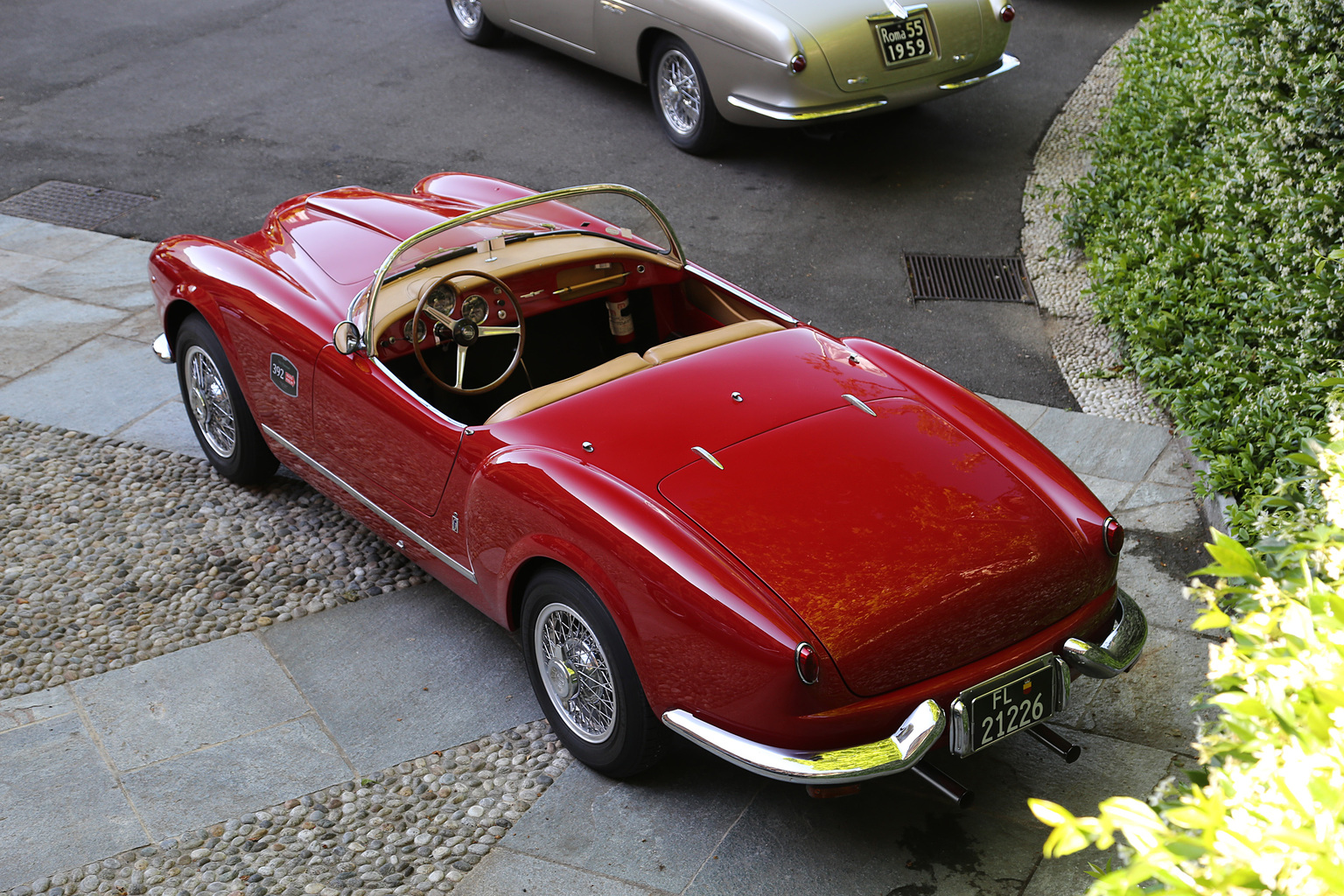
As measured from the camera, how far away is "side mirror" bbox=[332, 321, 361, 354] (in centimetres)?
416

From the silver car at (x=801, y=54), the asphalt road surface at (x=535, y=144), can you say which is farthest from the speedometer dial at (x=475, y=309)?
the silver car at (x=801, y=54)

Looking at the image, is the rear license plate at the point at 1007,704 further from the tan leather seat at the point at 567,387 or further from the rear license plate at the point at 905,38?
the rear license plate at the point at 905,38

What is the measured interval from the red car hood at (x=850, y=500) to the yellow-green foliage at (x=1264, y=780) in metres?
1.28

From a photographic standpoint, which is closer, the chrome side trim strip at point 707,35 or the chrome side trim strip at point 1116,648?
the chrome side trim strip at point 1116,648

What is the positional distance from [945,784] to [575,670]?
3.91 feet

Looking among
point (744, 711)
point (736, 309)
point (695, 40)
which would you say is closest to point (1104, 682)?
point (744, 711)

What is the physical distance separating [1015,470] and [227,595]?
3176 mm

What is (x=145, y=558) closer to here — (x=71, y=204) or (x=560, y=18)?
(x=71, y=204)

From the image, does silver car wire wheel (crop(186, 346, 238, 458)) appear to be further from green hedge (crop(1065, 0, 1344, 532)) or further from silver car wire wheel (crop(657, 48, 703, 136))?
silver car wire wheel (crop(657, 48, 703, 136))

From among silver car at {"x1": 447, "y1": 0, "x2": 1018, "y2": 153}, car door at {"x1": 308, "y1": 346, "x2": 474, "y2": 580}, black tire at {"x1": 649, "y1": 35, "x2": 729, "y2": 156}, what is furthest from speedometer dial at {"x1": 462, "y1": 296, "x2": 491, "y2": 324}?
black tire at {"x1": 649, "y1": 35, "x2": 729, "y2": 156}

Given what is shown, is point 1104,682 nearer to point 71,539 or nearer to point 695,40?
point 71,539

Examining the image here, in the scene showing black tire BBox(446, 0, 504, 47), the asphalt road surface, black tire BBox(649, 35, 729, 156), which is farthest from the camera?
black tire BBox(446, 0, 504, 47)

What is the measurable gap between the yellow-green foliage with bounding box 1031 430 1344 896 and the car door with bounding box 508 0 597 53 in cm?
807

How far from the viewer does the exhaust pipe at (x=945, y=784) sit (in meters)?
3.17
